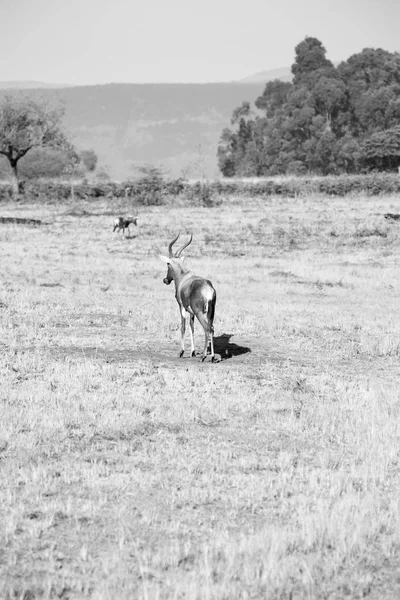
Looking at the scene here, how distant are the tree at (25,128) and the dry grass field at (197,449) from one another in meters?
45.2

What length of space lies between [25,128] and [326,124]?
130ft

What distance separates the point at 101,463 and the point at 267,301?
1421 cm

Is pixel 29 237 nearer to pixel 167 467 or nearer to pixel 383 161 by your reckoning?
pixel 167 467

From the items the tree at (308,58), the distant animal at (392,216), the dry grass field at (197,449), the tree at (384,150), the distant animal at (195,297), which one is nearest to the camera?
the dry grass field at (197,449)

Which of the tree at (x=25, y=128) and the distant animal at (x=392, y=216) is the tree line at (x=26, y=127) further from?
the distant animal at (x=392, y=216)

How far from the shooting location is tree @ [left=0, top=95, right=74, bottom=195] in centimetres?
6600

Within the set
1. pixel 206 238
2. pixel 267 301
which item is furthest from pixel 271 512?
pixel 206 238

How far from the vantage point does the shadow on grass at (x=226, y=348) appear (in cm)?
1510

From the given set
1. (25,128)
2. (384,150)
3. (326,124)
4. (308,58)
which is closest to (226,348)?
(25,128)

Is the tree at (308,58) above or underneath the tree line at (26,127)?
above

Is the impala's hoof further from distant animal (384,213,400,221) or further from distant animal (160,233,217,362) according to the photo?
distant animal (384,213,400,221)

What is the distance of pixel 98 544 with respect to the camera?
6824 millimetres

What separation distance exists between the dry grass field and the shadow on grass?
7cm

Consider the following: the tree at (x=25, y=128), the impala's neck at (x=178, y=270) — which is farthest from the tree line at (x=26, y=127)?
the impala's neck at (x=178, y=270)
